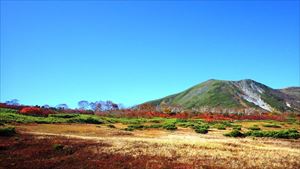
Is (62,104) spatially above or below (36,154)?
above

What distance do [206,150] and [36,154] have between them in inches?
614

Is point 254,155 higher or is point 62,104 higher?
point 62,104

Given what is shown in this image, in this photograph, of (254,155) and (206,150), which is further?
(206,150)

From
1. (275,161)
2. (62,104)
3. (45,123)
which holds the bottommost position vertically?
(275,161)

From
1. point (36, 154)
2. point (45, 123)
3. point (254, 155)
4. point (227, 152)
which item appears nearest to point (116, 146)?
point (36, 154)

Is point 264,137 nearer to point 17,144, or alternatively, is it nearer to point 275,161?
point 275,161

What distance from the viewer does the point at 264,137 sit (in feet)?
167

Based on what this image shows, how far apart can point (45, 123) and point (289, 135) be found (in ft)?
134

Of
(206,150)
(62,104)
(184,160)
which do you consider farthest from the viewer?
(62,104)

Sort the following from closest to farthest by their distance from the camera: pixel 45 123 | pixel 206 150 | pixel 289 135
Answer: pixel 206 150
pixel 289 135
pixel 45 123

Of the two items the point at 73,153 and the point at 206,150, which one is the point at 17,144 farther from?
the point at 206,150

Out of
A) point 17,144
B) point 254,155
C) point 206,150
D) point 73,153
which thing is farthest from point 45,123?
point 254,155

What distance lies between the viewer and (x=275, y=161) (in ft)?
94.1

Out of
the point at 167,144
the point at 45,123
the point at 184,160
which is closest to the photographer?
the point at 184,160
